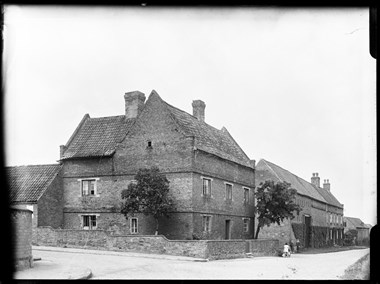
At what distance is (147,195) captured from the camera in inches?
1048

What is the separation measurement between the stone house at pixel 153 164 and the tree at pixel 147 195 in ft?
5.69

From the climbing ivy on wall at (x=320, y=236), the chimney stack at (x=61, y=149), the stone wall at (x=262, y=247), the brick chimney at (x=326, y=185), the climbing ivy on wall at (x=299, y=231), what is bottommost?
the climbing ivy on wall at (x=320, y=236)

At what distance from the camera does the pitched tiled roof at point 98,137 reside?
31797mm

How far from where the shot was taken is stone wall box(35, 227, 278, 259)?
74.7 ft

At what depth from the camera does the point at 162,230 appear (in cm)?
2870

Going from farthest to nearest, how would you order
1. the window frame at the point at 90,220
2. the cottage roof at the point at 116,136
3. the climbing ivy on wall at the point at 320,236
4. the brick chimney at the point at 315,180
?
1. the brick chimney at the point at 315,180
2. the climbing ivy on wall at the point at 320,236
3. the window frame at the point at 90,220
4. the cottage roof at the point at 116,136

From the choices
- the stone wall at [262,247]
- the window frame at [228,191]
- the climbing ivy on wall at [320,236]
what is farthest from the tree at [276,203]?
the climbing ivy on wall at [320,236]

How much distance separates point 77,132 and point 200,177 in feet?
37.1

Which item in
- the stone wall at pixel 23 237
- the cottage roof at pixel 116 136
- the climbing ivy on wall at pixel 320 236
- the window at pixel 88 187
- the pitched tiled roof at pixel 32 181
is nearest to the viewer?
the stone wall at pixel 23 237

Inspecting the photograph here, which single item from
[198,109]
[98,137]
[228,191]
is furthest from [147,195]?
[198,109]

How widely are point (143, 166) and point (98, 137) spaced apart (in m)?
5.62

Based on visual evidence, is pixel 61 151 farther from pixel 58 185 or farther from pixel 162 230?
pixel 162 230

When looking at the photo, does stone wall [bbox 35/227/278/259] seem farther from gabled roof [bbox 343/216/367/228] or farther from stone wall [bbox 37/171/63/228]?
gabled roof [bbox 343/216/367/228]

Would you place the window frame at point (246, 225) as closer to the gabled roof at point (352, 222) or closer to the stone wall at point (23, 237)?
the stone wall at point (23, 237)
